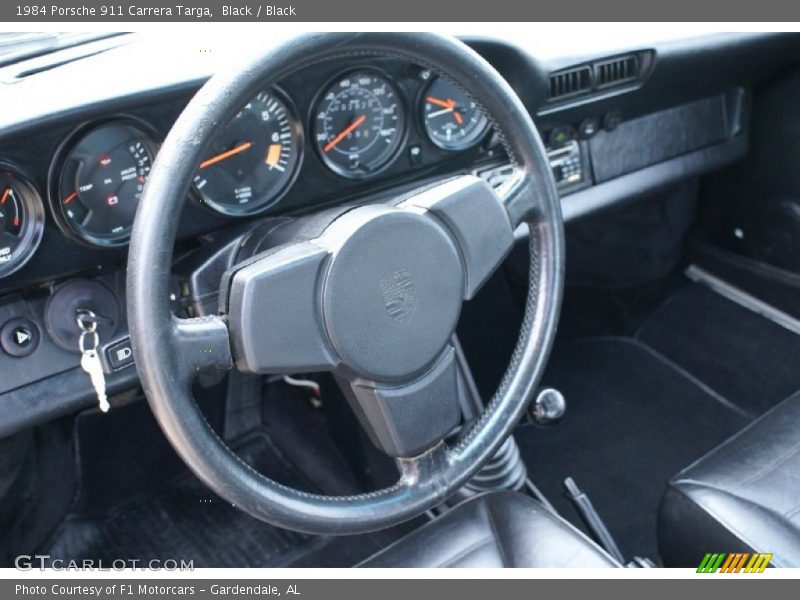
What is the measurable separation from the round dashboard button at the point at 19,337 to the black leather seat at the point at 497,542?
599mm

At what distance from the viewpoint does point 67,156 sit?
128 cm

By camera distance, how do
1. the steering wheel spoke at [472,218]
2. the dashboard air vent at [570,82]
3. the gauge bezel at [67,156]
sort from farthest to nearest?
the dashboard air vent at [570,82] < the gauge bezel at [67,156] < the steering wheel spoke at [472,218]

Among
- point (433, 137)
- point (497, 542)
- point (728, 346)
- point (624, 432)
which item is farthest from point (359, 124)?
point (728, 346)

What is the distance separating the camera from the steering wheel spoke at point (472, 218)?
3.85ft

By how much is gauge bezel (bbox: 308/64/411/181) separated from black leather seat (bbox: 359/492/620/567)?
0.58 metres

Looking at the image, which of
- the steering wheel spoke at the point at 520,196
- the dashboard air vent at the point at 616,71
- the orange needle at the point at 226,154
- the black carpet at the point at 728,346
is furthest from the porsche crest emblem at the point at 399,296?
the black carpet at the point at 728,346

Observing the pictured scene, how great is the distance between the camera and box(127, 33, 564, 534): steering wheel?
96 centimetres

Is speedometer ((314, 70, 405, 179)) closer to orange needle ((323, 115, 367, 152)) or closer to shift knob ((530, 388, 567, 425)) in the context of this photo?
orange needle ((323, 115, 367, 152))

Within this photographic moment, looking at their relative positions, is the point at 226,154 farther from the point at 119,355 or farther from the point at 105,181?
the point at 119,355

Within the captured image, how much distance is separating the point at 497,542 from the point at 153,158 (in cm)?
78

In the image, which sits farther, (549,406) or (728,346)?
(728,346)

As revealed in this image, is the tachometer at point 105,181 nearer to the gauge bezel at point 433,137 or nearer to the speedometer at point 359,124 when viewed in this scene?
the speedometer at point 359,124

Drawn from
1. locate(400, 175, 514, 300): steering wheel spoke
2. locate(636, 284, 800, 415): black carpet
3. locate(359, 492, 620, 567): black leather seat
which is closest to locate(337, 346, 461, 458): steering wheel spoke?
locate(400, 175, 514, 300): steering wheel spoke

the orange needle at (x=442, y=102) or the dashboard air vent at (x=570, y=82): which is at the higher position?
the orange needle at (x=442, y=102)
